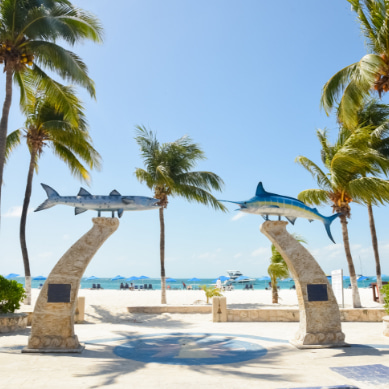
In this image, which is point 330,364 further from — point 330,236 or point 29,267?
point 29,267

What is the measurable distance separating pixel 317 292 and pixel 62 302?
6.88 m

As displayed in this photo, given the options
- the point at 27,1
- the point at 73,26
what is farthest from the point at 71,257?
the point at 27,1

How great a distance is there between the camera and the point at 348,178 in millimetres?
17406

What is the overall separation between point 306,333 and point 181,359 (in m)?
3.54

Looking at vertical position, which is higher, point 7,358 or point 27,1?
point 27,1

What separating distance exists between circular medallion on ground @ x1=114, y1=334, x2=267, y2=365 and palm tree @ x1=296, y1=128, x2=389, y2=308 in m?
8.37

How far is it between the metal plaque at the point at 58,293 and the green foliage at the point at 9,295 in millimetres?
4415

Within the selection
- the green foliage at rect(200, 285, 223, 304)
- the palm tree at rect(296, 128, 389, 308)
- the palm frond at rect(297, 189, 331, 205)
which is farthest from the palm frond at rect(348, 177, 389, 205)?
the green foliage at rect(200, 285, 223, 304)

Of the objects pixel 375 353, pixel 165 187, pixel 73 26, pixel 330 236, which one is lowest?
pixel 375 353

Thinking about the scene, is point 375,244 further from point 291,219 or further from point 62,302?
point 62,302

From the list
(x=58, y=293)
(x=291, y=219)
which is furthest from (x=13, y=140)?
(x=291, y=219)

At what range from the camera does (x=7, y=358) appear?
8.12 meters

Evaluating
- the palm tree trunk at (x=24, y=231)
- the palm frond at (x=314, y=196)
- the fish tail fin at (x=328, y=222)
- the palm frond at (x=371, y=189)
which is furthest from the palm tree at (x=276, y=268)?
the palm tree trunk at (x=24, y=231)

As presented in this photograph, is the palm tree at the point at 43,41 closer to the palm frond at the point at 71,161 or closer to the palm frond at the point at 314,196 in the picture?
the palm frond at the point at 71,161
